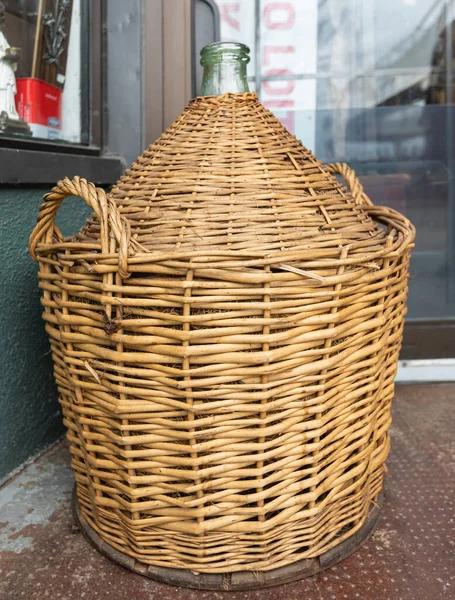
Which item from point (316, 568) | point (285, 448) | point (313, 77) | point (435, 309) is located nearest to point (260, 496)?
point (285, 448)

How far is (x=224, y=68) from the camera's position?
117cm

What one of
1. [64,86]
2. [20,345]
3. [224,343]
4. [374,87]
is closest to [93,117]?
[64,86]

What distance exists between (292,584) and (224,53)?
3.34 feet

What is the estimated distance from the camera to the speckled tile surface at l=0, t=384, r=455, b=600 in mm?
1049

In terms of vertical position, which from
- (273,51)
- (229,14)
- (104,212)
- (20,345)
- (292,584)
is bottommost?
(292,584)

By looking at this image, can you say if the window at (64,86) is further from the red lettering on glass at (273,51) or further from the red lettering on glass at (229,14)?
the red lettering on glass at (273,51)

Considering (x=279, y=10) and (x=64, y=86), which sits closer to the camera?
(x=64, y=86)

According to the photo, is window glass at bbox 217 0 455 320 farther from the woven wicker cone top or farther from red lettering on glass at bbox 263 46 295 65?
the woven wicker cone top

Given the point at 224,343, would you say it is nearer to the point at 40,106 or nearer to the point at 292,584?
the point at 292,584

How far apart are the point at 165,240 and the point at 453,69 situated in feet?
5.34

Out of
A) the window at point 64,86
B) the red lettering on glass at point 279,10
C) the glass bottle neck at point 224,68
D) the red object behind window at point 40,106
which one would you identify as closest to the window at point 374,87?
the red lettering on glass at point 279,10

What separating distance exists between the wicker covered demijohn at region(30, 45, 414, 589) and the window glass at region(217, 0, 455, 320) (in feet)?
3.39

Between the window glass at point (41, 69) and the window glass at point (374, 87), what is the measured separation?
1.97 ft

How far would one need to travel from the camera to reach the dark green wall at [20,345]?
1422 mm
